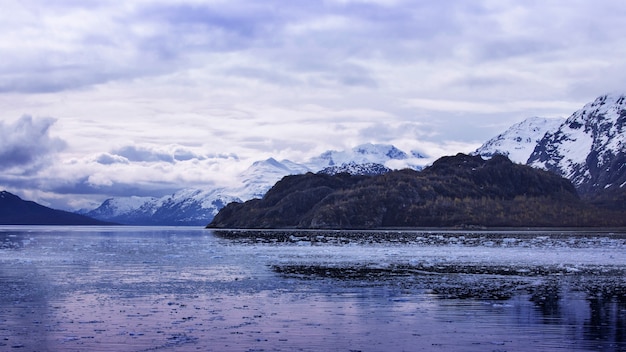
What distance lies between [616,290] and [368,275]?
2155 cm

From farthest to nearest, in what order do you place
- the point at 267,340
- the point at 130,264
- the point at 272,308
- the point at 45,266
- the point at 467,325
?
1. the point at 130,264
2. the point at 45,266
3. the point at 272,308
4. the point at 467,325
5. the point at 267,340

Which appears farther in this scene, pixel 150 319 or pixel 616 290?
pixel 616 290

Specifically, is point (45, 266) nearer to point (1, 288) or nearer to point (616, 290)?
point (1, 288)

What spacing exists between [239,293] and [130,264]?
113 ft

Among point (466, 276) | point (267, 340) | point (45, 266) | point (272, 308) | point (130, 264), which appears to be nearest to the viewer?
point (267, 340)

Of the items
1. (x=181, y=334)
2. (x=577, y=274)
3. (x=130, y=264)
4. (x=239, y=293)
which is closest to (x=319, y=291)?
(x=239, y=293)

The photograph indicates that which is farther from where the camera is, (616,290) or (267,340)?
(616,290)

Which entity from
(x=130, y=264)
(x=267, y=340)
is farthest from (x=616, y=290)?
(x=130, y=264)

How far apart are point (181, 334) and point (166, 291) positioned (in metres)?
18.6

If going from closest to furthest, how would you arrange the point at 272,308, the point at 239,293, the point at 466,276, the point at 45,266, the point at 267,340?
the point at 267,340, the point at 272,308, the point at 239,293, the point at 466,276, the point at 45,266

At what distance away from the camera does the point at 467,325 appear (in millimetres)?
35844

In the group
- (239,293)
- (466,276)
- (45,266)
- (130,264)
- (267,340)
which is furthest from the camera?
(130,264)

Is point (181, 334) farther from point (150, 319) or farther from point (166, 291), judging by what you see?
point (166, 291)

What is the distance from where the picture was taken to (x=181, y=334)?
33.3 metres
